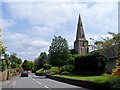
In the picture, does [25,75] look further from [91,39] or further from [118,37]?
[118,37]

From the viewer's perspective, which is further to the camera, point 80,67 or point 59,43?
point 59,43

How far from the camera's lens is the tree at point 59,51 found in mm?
75125

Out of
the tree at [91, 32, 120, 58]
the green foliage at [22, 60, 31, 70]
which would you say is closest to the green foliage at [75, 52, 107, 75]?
the tree at [91, 32, 120, 58]

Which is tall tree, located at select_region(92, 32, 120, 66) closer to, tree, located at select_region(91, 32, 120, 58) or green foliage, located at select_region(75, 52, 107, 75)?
tree, located at select_region(91, 32, 120, 58)

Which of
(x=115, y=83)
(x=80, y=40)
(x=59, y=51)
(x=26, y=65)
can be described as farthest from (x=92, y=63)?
(x=26, y=65)

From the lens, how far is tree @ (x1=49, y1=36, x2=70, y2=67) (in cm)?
7512

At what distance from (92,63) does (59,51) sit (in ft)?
82.1

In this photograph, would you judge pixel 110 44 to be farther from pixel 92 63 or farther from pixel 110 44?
pixel 92 63

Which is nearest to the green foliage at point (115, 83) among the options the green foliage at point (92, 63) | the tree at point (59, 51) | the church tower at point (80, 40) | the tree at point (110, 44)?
the tree at point (110, 44)

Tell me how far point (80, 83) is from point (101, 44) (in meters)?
4.71

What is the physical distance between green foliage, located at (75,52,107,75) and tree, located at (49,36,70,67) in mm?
20085

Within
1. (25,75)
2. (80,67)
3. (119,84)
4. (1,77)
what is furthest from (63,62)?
(119,84)

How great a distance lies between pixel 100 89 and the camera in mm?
23172

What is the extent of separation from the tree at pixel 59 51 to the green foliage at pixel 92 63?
20.1 meters
